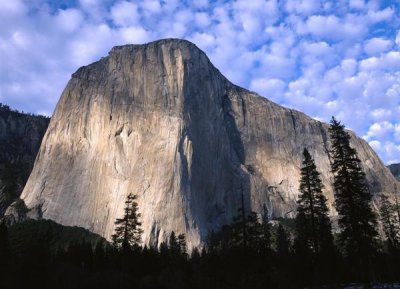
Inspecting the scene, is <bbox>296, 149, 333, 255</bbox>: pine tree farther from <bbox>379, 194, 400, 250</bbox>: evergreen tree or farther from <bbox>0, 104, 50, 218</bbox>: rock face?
<bbox>0, 104, 50, 218</bbox>: rock face

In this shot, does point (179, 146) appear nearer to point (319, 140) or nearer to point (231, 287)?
point (319, 140)

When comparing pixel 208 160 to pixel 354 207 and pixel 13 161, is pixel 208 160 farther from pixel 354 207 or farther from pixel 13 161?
pixel 354 207

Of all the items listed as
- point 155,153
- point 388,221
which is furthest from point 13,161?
point 388,221

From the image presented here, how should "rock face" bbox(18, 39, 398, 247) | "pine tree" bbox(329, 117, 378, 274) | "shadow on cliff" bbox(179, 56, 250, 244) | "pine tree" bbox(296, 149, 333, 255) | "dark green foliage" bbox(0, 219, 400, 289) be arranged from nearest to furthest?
"pine tree" bbox(329, 117, 378, 274), "dark green foliage" bbox(0, 219, 400, 289), "pine tree" bbox(296, 149, 333, 255), "rock face" bbox(18, 39, 398, 247), "shadow on cliff" bbox(179, 56, 250, 244)

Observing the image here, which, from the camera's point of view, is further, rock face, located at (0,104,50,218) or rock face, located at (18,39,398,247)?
rock face, located at (0,104,50,218)

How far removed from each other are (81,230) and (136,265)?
205 ft

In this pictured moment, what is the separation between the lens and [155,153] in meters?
130

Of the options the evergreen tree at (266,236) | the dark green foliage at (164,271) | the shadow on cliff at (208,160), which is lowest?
the dark green foliage at (164,271)

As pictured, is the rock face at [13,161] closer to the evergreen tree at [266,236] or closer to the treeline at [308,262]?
the evergreen tree at [266,236]

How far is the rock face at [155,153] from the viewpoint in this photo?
12500cm

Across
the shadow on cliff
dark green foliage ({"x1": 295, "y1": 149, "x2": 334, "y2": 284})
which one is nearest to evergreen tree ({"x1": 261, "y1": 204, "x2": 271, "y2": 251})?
dark green foliage ({"x1": 295, "y1": 149, "x2": 334, "y2": 284})

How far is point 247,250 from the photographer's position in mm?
48656

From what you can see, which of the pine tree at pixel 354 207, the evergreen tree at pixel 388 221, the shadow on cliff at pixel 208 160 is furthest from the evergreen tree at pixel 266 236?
the shadow on cliff at pixel 208 160

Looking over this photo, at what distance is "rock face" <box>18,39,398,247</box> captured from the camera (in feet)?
410
